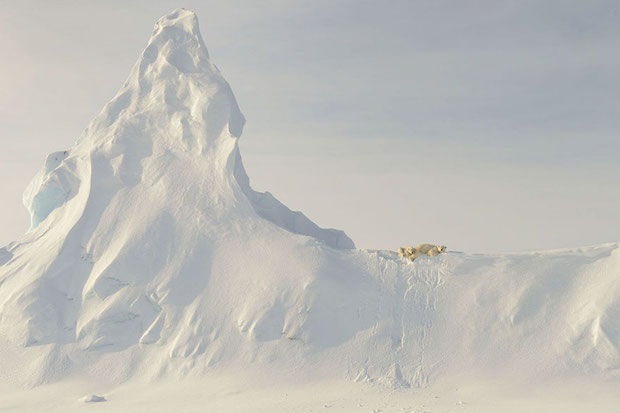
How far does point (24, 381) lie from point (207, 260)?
13416 mm

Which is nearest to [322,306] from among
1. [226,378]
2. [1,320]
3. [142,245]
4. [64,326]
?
[226,378]

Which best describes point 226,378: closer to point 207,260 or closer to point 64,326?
point 207,260

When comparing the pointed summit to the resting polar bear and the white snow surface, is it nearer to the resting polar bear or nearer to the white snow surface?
the white snow surface

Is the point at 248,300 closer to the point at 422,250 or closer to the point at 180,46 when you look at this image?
the point at 422,250

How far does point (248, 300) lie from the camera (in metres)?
37.3

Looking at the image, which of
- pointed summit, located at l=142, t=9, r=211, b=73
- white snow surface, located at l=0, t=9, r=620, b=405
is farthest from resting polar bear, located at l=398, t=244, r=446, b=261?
pointed summit, located at l=142, t=9, r=211, b=73

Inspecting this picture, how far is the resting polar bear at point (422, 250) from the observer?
38.8 m

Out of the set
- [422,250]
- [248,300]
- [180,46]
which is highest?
[180,46]

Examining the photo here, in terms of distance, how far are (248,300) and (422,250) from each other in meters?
12.0

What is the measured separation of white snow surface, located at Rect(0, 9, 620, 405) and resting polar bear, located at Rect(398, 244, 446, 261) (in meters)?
0.57

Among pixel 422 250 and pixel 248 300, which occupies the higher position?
pixel 422 250

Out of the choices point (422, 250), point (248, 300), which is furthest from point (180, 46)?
point (422, 250)

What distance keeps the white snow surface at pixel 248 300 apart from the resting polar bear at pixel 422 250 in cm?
57

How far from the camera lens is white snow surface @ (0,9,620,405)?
34.6 meters
